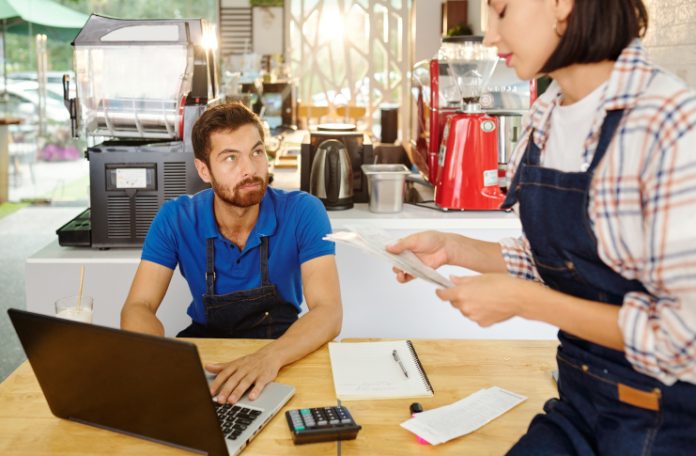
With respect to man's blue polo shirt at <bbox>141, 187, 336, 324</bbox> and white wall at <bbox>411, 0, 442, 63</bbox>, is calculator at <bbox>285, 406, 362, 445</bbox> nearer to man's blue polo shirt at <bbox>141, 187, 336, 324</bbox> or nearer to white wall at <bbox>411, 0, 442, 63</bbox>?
man's blue polo shirt at <bbox>141, 187, 336, 324</bbox>

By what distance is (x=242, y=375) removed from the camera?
152cm

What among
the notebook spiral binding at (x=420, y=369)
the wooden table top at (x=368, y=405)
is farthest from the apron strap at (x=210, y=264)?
the notebook spiral binding at (x=420, y=369)

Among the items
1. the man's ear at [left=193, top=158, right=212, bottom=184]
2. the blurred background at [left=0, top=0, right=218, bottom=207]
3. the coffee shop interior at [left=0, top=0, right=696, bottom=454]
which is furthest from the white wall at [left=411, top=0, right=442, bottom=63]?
the man's ear at [left=193, top=158, right=212, bottom=184]

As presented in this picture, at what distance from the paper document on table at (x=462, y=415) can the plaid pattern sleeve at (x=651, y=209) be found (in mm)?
362

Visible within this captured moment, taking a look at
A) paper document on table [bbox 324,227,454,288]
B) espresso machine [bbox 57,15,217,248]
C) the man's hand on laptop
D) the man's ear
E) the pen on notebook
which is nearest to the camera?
paper document on table [bbox 324,227,454,288]

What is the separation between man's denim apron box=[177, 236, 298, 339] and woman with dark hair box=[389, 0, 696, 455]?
1.07 meters

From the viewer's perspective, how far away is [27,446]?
4.34 feet

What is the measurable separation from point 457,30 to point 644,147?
5798 mm

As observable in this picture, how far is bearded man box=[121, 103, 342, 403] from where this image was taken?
7.26 ft

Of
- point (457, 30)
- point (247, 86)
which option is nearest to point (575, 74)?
point (247, 86)

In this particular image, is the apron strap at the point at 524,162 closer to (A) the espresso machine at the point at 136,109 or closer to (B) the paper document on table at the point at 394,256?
(B) the paper document on table at the point at 394,256

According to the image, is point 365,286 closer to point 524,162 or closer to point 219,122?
point 219,122

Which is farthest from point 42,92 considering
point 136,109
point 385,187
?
point 385,187

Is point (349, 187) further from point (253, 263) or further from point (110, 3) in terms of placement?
point (110, 3)
